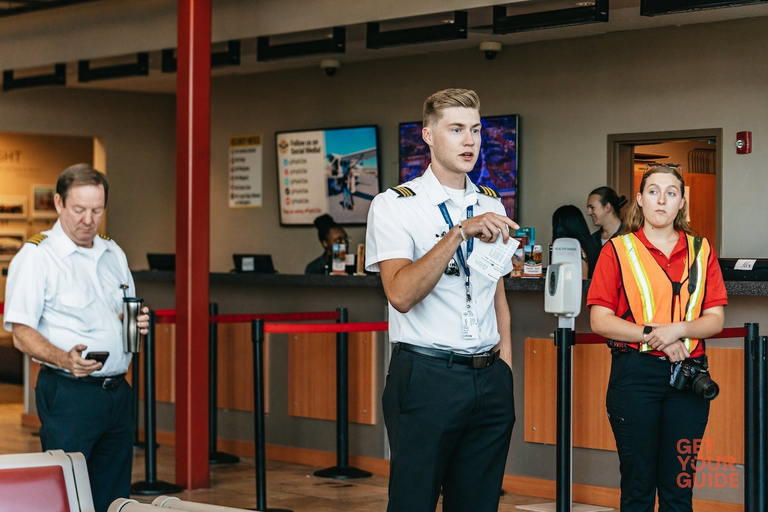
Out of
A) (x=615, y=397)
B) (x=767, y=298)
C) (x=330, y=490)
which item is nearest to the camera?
(x=615, y=397)

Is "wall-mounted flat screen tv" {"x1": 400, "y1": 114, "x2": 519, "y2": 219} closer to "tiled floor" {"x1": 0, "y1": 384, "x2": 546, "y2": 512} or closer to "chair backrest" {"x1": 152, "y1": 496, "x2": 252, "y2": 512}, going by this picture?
"tiled floor" {"x1": 0, "y1": 384, "x2": 546, "y2": 512}

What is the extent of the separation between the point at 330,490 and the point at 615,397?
2703 mm

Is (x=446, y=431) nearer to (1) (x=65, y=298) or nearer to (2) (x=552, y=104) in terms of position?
(1) (x=65, y=298)

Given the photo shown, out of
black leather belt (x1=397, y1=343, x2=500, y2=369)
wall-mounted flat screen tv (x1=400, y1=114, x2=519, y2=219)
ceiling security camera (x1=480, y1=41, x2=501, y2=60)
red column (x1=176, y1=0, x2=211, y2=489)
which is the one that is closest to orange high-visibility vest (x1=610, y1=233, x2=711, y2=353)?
black leather belt (x1=397, y1=343, x2=500, y2=369)

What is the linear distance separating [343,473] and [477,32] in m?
3.11

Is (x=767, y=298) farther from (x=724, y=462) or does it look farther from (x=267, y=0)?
(x=267, y=0)

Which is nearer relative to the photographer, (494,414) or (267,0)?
(494,414)

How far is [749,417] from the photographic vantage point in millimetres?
4387

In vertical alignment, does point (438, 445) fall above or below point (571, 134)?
below

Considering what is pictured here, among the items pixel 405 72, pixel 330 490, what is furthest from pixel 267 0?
pixel 330 490

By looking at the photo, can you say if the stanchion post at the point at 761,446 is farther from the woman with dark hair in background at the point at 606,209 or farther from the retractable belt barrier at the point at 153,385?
the woman with dark hair in background at the point at 606,209

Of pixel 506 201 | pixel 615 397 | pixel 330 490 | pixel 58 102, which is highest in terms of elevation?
pixel 58 102

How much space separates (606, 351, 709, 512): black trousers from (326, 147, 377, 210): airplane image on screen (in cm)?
550

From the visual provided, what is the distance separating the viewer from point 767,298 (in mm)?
5078
